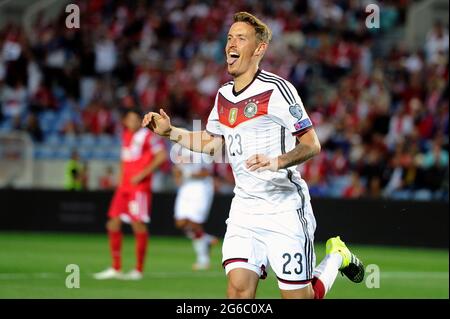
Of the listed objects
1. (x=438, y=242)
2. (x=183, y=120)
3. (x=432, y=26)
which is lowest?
(x=438, y=242)

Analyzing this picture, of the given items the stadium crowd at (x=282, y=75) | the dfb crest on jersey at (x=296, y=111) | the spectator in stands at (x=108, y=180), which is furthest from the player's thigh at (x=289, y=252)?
the spectator in stands at (x=108, y=180)

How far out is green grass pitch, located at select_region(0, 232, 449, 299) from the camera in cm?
1286

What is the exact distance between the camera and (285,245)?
26.6ft

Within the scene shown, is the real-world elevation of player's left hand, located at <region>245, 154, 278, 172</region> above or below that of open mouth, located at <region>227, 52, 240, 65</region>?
below

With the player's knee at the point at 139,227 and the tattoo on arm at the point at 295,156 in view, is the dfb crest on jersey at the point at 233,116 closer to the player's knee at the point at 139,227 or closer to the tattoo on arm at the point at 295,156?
the tattoo on arm at the point at 295,156

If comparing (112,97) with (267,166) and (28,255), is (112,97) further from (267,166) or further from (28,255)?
(267,166)

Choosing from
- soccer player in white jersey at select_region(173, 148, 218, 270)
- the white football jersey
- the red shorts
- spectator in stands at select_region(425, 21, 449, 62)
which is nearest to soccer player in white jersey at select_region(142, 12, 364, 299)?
the white football jersey

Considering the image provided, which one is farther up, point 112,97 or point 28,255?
point 112,97

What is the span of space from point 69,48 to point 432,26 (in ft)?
28.2

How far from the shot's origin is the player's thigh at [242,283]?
7.99m

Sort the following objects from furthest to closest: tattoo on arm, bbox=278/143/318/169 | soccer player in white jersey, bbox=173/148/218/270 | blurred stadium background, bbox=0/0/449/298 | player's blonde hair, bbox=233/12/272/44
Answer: blurred stadium background, bbox=0/0/449/298 → soccer player in white jersey, bbox=173/148/218/270 → player's blonde hair, bbox=233/12/272/44 → tattoo on arm, bbox=278/143/318/169

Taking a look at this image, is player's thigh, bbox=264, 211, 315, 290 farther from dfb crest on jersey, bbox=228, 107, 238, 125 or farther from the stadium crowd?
the stadium crowd

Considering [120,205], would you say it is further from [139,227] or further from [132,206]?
[139,227]

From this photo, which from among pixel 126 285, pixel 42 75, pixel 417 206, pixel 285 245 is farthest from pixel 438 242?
pixel 285 245
